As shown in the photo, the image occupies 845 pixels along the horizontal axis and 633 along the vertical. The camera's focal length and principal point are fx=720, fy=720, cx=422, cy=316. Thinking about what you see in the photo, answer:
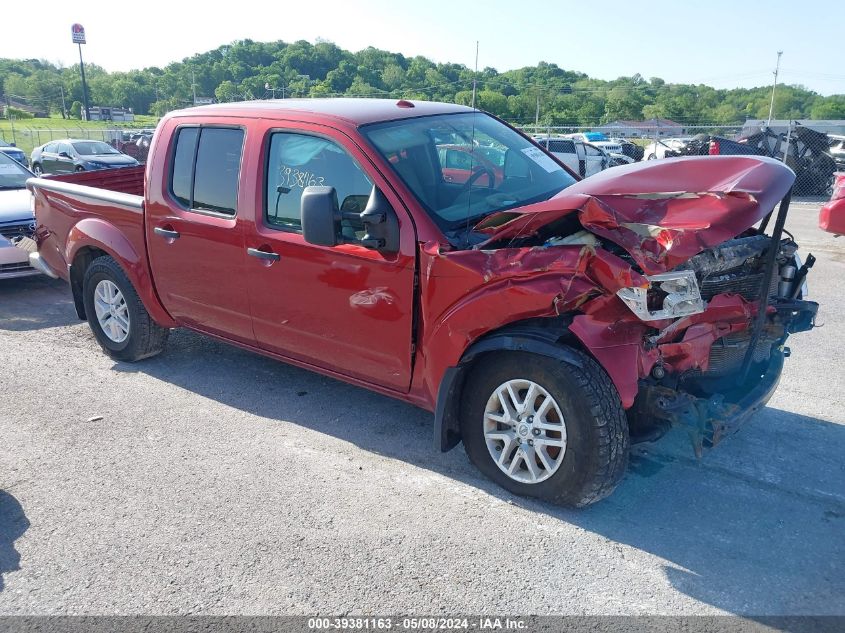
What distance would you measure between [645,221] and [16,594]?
3.18 m

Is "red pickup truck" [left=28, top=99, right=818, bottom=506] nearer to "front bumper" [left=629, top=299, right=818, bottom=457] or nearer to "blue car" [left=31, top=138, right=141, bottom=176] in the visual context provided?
"front bumper" [left=629, top=299, right=818, bottom=457]

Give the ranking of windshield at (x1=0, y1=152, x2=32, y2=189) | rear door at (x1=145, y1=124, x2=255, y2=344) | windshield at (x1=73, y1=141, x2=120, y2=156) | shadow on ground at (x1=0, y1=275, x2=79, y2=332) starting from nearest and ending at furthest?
1. rear door at (x1=145, y1=124, x2=255, y2=344)
2. shadow on ground at (x1=0, y1=275, x2=79, y2=332)
3. windshield at (x1=0, y1=152, x2=32, y2=189)
4. windshield at (x1=73, y1=141, x2=120, y2=156)

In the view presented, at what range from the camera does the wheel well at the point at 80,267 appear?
5.86 meters

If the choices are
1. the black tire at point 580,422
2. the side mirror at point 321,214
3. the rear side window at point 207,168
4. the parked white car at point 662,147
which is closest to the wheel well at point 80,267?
the rear side window at point 207,168

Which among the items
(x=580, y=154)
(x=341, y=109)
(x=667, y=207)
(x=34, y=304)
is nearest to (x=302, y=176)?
Result: (x=341, y=109)

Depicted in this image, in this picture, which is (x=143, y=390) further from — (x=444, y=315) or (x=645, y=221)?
(x=645, y=221)

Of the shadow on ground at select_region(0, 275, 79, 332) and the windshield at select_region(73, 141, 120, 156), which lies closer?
the shadow on ground at select_region(0, 275, 79, 332)

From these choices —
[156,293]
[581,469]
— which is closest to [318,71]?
[156,293]

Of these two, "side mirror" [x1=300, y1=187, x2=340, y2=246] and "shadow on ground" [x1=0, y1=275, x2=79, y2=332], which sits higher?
"side mirror" [x1=300, y1=187, x2=340, y2=246]

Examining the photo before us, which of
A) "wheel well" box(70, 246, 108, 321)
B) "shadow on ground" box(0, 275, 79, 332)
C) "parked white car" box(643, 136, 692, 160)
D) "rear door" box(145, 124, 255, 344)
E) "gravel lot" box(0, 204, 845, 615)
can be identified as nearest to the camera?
"gravel lot" box(0, 204, 845, 615)

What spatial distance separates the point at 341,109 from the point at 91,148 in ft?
74.4

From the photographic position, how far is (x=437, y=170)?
4152mm

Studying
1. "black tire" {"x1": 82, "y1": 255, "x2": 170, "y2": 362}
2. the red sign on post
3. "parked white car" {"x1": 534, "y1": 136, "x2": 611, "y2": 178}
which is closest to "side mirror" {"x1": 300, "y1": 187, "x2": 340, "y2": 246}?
"black tire" {"x1": 82, "y1": 255, "x2": 170, "y2": 362}

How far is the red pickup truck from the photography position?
3.24 meters
